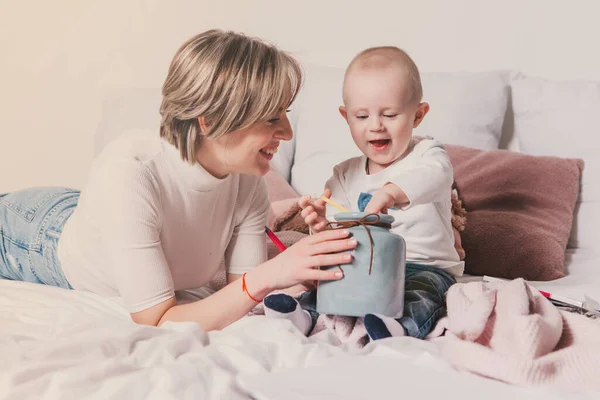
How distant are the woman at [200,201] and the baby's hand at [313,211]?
111 mm

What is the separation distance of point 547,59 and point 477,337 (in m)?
1.67

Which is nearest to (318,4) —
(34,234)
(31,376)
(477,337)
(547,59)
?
(547,59)

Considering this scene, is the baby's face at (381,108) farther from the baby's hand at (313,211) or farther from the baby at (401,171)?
the baby's hand at (313,211)

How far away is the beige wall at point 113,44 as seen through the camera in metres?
2.57

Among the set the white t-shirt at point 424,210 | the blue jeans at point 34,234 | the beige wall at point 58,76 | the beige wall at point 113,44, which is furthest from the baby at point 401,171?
the beige wall at point 58,76

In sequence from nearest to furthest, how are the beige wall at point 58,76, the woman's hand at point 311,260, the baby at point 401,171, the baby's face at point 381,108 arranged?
the woman's hand at point 311,260 → the baby at point 401,171 → the baby's face at point 381,108 → the beige wall at point 58,76

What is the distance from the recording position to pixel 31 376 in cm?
87

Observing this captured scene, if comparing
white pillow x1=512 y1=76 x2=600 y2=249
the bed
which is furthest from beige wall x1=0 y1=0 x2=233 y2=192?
white pillow x1=512 y1=76 x2=600 y2=249

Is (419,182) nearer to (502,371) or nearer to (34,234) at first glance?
(502,371)

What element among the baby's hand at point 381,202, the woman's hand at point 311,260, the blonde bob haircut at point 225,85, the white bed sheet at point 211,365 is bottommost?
the white bed sheet at point 211,365

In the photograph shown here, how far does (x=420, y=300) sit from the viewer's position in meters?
1.24

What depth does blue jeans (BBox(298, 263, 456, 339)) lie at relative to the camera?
1.18 meters

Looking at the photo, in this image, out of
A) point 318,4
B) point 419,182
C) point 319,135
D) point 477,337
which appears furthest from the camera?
point 318,4

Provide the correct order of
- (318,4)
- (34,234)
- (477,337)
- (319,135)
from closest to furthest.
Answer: (477,337), (34,234), (319,135), (318,4)
